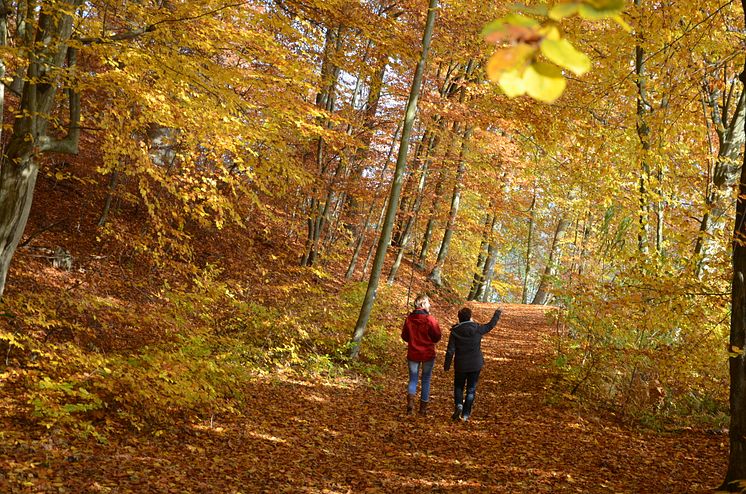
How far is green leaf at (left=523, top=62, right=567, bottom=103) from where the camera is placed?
1.17 m

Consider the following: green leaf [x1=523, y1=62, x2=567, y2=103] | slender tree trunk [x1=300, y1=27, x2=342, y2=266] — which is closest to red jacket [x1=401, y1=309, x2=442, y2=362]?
green leaf [x1=523, y1=62, x2=567, y2=103]

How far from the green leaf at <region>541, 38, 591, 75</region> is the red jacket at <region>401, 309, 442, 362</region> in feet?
22.3

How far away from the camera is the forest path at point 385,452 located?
4.95m

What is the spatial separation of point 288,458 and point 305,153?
37.2 ft

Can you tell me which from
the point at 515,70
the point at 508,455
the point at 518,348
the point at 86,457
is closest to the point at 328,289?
the point at 518,348

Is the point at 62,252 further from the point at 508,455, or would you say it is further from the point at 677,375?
the point at 677,375

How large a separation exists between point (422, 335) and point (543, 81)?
688cm

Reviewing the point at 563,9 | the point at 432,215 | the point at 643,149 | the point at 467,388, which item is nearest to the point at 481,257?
the point at 432,215

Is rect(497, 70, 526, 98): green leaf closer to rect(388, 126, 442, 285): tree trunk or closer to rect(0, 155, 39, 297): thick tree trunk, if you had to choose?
rect(0, 155, 39, 297): thick tree trunk

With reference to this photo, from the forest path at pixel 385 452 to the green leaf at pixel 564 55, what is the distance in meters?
4.62

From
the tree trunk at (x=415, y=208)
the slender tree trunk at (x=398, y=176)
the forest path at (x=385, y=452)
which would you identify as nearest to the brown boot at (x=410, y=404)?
the forest path at (x=385, y=452)

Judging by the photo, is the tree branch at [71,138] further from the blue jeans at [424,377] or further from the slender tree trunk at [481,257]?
the slender tree trunk at [481,257]

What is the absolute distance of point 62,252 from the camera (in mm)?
10148

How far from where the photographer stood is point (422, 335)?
786 cm
